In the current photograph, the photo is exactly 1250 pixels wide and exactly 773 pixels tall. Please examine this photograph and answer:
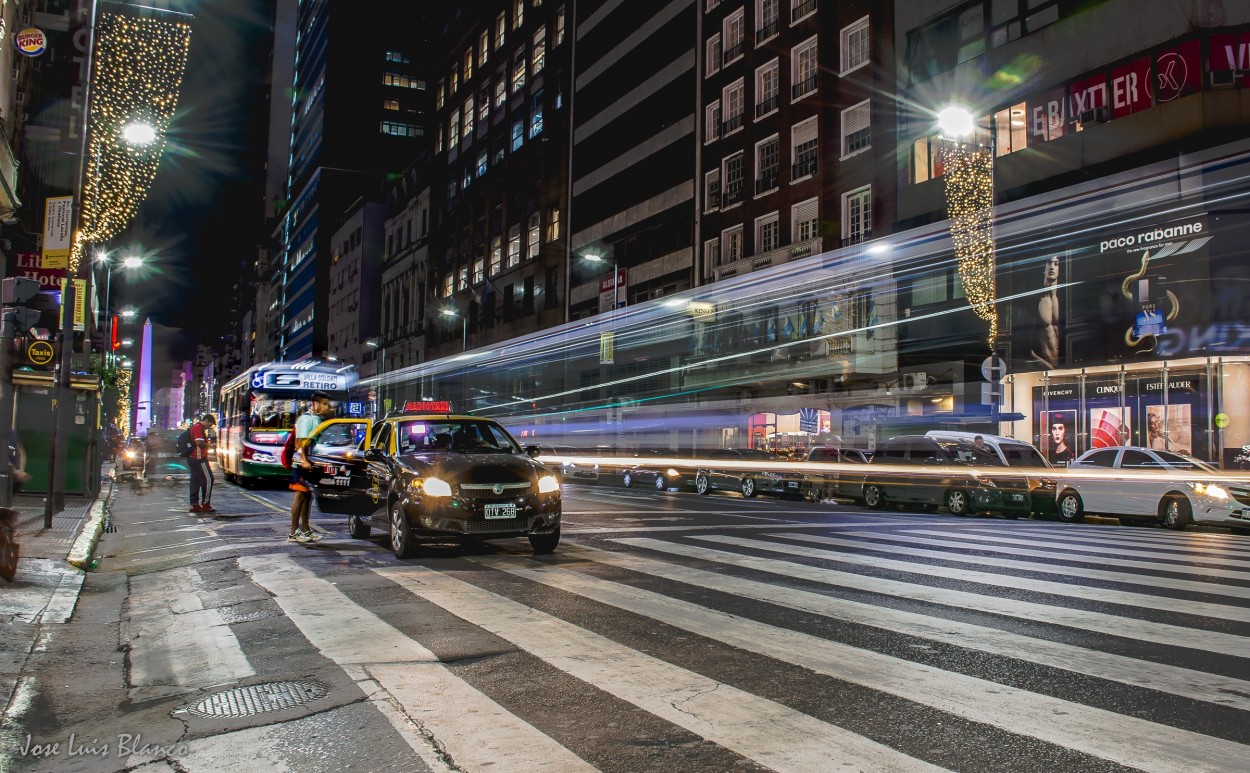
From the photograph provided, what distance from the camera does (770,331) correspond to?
38000 mm

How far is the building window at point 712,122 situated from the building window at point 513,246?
22838mm

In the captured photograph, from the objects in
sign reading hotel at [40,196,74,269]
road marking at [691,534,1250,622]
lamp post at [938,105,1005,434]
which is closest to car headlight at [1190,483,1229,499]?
road marking at [691,534,1250,622]

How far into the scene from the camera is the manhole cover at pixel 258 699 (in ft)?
14.2

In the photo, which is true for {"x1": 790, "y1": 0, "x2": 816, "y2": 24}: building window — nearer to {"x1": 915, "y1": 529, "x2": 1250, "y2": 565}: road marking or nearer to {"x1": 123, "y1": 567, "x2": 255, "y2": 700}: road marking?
{"x1": 915, "y1": 529, "x2": 1250, "y2": 565}: road marking

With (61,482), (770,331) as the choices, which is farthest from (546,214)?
(61,482)

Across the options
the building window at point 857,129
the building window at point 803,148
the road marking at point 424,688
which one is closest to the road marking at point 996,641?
the road marking at point 424,688

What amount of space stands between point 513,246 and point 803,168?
32.2 meters

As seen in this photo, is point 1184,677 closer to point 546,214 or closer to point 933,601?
point 933,601

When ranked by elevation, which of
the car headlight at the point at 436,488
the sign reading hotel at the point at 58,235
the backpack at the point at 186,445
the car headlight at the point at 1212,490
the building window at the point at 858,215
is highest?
the building window at the point at 858,215

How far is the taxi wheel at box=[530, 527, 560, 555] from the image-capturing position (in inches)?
386

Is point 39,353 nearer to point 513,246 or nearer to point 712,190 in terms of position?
point 712,190

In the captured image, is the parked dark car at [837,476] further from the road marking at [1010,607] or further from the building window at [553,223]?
the building window at [553,223]

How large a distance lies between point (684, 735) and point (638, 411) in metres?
32.6

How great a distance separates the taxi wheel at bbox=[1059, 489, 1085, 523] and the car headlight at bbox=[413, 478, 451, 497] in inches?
584
